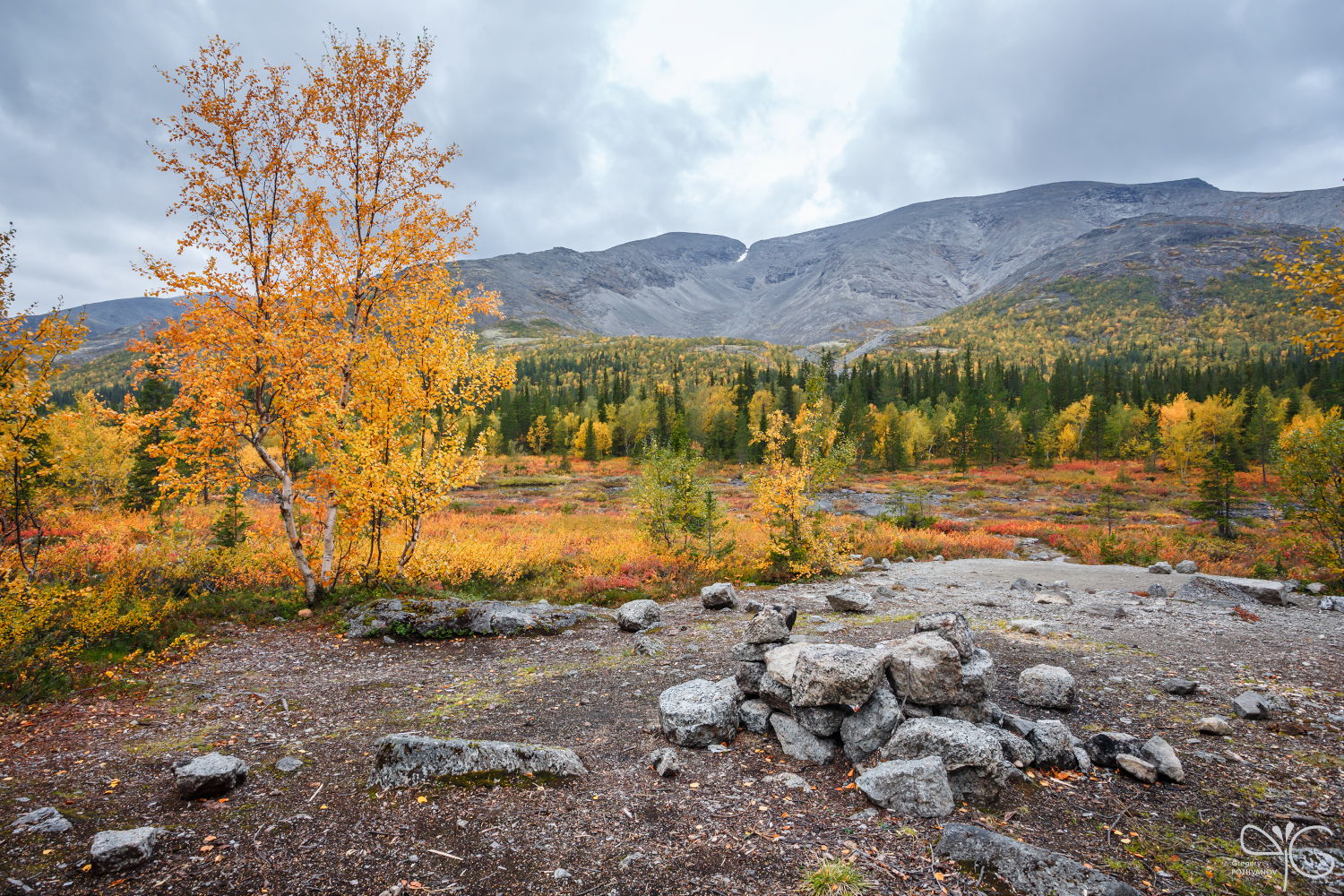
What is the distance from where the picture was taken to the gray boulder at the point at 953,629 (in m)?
7.55

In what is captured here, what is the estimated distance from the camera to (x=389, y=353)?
41.1 ft

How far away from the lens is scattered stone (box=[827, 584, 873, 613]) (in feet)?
45.4

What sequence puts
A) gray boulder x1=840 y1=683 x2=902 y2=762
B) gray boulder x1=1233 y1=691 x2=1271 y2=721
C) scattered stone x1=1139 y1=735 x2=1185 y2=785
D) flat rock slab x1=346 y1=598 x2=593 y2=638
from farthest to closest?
flat rock slab x1=346 y1=598 x2=593 y2=638 < gray boulder x1=1233 y1=691 x2=1271 y2=721 < gray boulder x1=840 y1=683 x2=902 y2=762 < scattered stone x1=1139 y1=735 x2=1185 y2=785

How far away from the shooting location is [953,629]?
7723 mm

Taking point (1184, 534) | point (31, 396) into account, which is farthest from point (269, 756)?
point (1184, 534)

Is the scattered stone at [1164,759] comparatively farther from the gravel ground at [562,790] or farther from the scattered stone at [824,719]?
the scattered stone at [824,719]

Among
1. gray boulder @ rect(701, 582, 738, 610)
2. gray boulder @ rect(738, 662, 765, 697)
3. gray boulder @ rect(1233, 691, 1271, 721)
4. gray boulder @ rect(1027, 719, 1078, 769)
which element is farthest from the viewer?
gray boulder @ rect(701, 582, 738, 610)

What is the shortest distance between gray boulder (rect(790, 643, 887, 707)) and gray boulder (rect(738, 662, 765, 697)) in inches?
35.0

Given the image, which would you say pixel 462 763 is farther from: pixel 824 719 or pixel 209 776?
pixel 824 719

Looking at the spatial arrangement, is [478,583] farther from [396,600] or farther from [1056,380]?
[1056,380]

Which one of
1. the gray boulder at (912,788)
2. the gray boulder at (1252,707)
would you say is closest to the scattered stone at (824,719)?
the gray boulder at (912,788)

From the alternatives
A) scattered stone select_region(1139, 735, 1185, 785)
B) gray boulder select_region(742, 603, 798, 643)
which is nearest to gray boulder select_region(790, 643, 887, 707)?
gray boulder select_region(742, 603, 798, 643)

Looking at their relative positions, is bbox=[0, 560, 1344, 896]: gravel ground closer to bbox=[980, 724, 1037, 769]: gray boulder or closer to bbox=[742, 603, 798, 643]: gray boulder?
bbox=[980, 724, 1037, 769]: gray boulder

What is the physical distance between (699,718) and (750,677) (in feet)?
3.42
